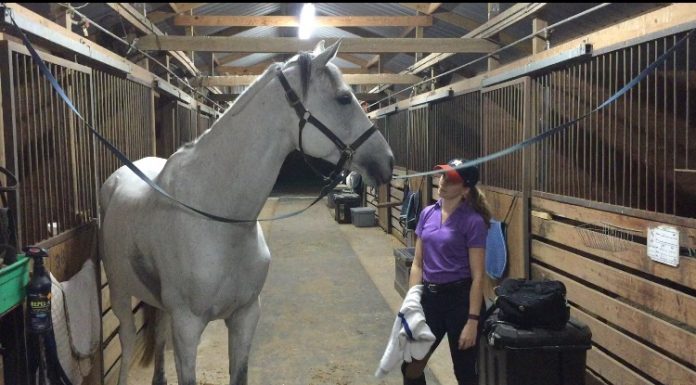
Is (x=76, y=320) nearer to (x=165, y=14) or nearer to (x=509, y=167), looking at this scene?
(x=509, y=167)

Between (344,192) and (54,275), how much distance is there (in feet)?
27.1

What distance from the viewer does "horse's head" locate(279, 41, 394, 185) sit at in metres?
1.86

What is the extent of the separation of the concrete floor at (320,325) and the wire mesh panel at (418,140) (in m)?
1.28

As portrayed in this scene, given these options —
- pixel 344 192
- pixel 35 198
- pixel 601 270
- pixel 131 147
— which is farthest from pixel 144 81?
pixel 344 192

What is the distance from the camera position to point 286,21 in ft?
22.2

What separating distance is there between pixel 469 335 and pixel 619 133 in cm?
168

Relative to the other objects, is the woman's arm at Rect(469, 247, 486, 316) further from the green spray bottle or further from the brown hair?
the green spray bottle

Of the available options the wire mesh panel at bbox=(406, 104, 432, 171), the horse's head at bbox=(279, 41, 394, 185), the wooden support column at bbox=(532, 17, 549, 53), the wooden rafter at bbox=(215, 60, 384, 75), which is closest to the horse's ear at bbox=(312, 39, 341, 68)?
the horse's head at bbox=(279, 41, 394, 185)

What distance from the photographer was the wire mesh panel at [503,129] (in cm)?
382

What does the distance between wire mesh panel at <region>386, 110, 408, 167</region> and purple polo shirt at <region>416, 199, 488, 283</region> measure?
5475mm

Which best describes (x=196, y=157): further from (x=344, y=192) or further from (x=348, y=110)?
(x=344, y=192)

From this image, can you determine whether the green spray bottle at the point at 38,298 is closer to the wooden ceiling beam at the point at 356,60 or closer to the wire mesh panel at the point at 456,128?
the wire mesh panel at the point at 456,128

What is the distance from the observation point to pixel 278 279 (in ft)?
18.5

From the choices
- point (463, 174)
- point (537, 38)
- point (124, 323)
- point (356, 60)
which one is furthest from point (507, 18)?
point (356, 60)
